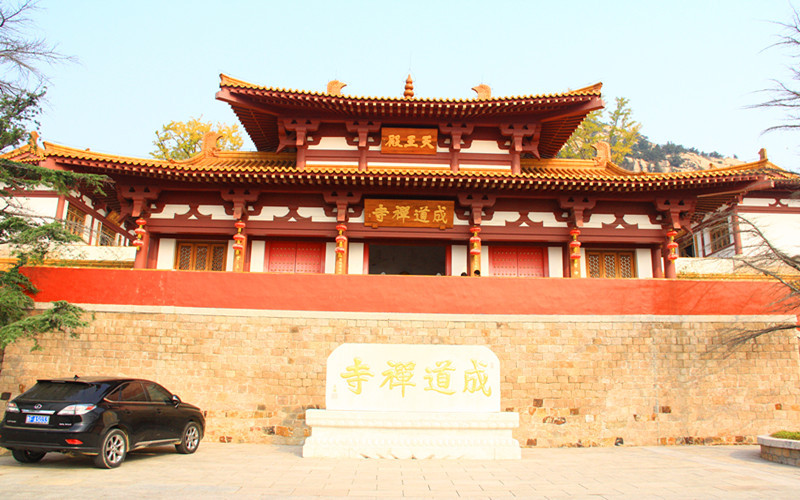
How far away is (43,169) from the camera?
9180 mm

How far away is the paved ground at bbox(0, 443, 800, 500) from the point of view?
540 centimetres

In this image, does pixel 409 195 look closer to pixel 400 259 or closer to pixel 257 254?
pixel 400 259

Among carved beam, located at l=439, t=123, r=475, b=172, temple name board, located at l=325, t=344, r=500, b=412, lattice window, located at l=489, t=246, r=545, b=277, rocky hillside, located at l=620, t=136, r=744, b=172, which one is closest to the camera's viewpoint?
temple name board, located at l=325, t=344, r=500, b=412

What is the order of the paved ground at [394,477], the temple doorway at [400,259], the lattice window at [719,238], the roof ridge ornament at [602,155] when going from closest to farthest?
the paved ground at [394,477] → the roof ridge ornament at [602,155] → the temple doorway at [400,259] → the lattice window at [719,238]

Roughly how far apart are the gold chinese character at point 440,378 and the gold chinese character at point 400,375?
271 mm

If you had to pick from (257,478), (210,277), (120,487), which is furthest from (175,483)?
(210,277)

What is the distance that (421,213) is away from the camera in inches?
514

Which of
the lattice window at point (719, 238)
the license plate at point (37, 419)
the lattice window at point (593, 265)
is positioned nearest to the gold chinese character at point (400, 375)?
the license plate at point (37, 419)

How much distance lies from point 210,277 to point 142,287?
1.36 meters

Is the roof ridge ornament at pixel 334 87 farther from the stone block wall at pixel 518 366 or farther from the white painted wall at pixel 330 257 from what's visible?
the stone block wall at pixel 518 366

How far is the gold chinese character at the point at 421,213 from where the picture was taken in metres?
13.0

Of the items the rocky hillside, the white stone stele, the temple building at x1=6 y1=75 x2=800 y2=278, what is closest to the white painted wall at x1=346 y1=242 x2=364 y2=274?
the temple building at x1=6 y1=75 x2=800 y2=278

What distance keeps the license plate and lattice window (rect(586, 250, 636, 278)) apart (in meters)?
12.1

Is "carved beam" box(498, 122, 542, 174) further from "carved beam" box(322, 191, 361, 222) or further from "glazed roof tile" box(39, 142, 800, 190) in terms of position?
"carved beam" box(322, 191, 361, 222)
